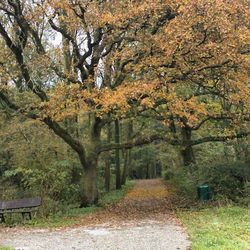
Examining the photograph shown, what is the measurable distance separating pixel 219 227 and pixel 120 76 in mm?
9285

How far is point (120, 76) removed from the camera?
18328mm

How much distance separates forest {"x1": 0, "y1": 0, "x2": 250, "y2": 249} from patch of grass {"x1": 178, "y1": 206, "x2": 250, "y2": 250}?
232cm

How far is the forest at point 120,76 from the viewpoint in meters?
14.1

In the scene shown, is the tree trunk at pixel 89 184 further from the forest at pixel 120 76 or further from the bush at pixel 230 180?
the bush at pixel 230 180

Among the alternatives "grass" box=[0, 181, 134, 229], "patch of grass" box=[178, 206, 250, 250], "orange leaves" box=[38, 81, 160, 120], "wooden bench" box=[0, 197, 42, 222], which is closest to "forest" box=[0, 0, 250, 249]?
"orange leaves" box=[38, 81, 160, 120]

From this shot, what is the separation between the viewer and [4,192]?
1912 centimetres

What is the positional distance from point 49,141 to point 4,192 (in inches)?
149

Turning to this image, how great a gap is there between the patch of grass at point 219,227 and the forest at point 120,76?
91.3 inches

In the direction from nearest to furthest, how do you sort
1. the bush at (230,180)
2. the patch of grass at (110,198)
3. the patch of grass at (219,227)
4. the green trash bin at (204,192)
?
1. the patch of grass at (219,227)
2. the bush at (230,180)
3. the green trash bin at (204,192)
4. the patch of grass at (110,198)

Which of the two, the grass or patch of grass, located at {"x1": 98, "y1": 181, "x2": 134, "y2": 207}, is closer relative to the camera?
the grass

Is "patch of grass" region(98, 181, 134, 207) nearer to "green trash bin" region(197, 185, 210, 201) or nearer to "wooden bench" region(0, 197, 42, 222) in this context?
"wooden bench" region(0, 197, 42, 222)

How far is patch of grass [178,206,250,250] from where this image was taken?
8.85 meters

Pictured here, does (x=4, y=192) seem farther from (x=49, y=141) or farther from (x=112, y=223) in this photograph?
(x=112, y=223)

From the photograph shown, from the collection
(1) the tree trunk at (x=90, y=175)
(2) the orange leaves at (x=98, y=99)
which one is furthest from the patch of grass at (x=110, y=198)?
(2) the orange leaves at (x=98, y=99)
